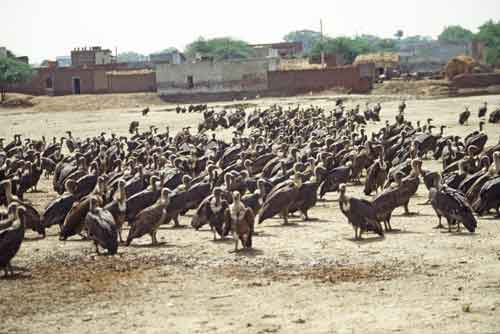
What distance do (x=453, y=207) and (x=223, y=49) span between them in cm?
10976

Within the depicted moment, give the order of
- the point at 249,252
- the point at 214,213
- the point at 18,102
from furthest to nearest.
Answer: the point at 18,102 → the point at 214,213 → the point at 249,252

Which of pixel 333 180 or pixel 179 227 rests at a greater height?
pixel 333 180

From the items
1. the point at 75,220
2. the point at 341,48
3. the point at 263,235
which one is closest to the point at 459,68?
the point at 341,48

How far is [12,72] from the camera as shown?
81812 mm

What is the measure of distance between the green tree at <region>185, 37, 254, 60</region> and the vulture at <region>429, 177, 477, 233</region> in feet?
329

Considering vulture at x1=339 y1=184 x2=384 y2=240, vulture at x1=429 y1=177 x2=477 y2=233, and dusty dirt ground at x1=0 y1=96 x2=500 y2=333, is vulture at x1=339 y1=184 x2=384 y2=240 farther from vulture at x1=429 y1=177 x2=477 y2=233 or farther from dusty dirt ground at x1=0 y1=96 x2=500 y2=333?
vulture at x1=429 y1=177 x2=477 y2=233

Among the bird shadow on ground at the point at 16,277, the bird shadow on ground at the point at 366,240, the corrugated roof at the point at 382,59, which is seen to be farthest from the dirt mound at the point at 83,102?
the bird shadow on ground at the point at 16,277

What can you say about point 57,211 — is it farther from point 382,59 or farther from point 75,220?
point 382,59

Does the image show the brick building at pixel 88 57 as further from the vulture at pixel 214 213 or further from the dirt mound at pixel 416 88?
the vulture at pixel 214 213

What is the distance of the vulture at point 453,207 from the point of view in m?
15.1

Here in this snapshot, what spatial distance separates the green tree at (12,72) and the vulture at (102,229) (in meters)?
68.5

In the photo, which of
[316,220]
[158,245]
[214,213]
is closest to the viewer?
[158,245]

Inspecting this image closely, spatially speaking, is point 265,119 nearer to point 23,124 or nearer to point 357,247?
point 23,124

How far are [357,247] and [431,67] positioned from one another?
3182 inches
